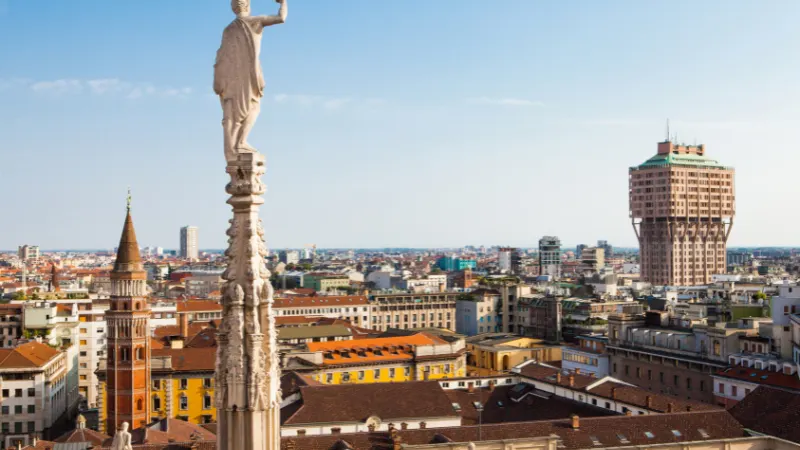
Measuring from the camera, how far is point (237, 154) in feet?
22.0

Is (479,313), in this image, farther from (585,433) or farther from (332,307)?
(585,433)

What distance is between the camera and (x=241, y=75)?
688cm

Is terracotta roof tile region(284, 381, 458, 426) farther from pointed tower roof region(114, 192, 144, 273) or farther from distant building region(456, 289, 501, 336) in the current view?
distant building region(456, 289, 501, 336)

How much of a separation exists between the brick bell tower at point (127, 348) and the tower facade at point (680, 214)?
4730 inches

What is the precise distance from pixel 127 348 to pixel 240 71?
4623 cm

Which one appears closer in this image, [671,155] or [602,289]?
[602,289]

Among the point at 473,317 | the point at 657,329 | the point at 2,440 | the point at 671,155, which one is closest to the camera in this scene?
the point at 2,440

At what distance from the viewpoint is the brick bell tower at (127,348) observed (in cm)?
4966

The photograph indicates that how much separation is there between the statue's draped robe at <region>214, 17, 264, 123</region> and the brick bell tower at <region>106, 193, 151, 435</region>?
1793 inches

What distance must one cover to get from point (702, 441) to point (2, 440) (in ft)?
144

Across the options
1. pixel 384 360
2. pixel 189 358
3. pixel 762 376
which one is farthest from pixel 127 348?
pixel 762 376

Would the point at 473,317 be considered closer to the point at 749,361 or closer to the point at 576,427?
the point at 749,361

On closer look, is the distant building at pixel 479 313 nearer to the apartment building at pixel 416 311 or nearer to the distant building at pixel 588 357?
the apartment building at pixel 416 311

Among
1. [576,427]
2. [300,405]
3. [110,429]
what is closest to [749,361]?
[576,427]
